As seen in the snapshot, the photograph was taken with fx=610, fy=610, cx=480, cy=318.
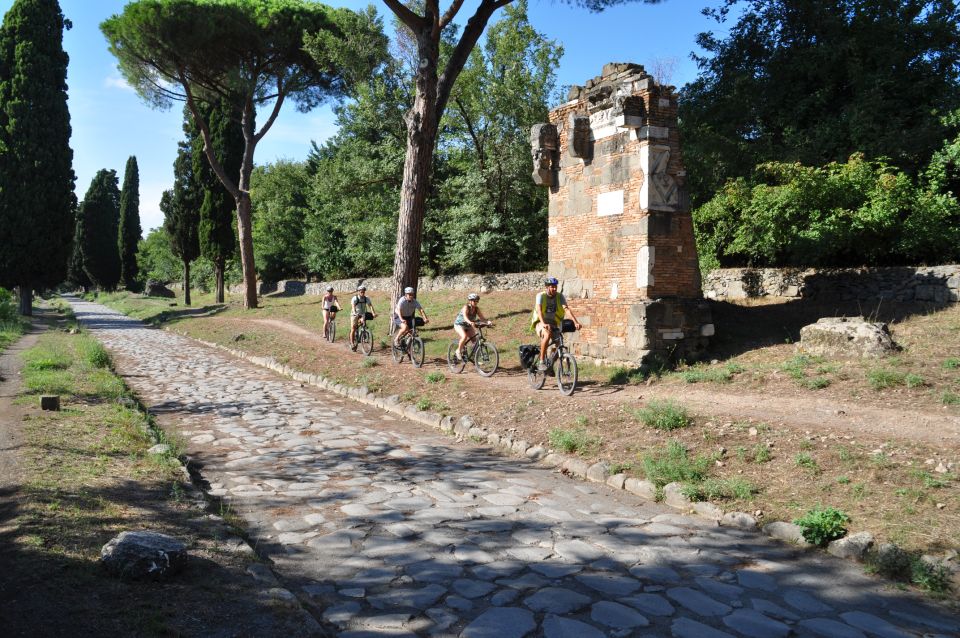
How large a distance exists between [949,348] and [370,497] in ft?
27.8

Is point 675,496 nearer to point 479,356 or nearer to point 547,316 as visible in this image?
point 547,316

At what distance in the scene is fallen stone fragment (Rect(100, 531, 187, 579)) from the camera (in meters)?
3.39

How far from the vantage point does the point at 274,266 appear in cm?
3994

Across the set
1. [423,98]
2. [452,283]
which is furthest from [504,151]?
[423,98]

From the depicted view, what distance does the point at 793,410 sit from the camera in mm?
7309

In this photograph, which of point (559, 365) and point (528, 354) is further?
point (528, 354)

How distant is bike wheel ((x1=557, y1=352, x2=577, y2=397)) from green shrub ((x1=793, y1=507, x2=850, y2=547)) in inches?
195

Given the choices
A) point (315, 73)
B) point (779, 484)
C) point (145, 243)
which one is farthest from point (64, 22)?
point (145, 243)

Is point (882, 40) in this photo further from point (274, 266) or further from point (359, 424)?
point (274, 266)

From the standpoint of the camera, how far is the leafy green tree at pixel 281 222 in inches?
1528

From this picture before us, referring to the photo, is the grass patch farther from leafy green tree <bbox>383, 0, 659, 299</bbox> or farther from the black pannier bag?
leafy green tree <bbox>383, 0, 659, 299</bbox>

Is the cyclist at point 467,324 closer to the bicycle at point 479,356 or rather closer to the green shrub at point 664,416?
the bicycle at point 479,356

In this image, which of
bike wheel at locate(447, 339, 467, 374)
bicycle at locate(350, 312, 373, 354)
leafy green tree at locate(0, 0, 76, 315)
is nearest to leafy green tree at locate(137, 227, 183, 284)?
leafy green tree at locate(0, 0, 76, 315)

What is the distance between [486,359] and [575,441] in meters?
4.71
